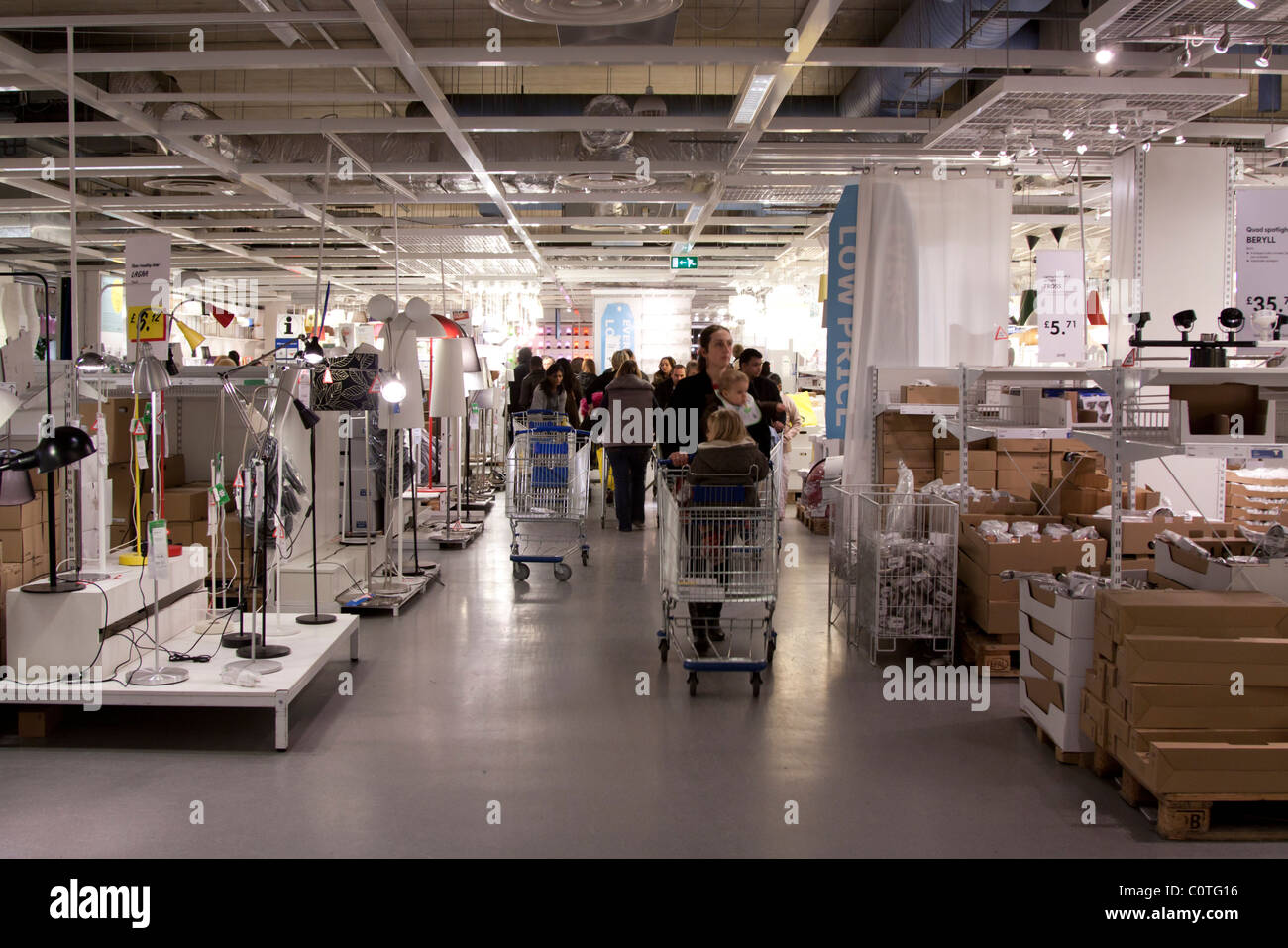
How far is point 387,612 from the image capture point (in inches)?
263

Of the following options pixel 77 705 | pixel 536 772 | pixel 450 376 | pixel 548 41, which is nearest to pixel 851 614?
pixel 536 772

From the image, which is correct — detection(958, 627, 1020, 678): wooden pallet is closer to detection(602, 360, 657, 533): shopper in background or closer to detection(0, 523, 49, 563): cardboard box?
detection(0, 523, 49, 563): cardboard box

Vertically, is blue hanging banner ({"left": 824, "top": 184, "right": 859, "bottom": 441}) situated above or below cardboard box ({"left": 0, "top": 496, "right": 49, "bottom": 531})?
above

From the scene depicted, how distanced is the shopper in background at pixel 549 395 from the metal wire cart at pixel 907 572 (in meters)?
5.90

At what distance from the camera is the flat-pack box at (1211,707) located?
358cm

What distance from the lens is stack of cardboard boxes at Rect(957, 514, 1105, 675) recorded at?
520 cm

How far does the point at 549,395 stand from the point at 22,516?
6964 mm

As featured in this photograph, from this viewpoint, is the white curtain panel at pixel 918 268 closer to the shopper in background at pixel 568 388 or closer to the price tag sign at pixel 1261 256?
the price tag sign at pixel 1261 256

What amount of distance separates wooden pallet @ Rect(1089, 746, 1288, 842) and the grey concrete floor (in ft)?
0.20

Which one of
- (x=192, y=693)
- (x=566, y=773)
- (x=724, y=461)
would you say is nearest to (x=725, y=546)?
(x=724, y=461)

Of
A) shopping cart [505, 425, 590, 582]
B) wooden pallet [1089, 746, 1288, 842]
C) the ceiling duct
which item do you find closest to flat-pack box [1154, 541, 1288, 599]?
wooden pallet [1089, 746, 1288, 842]

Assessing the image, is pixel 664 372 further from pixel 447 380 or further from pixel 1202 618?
pixel 1202 618
